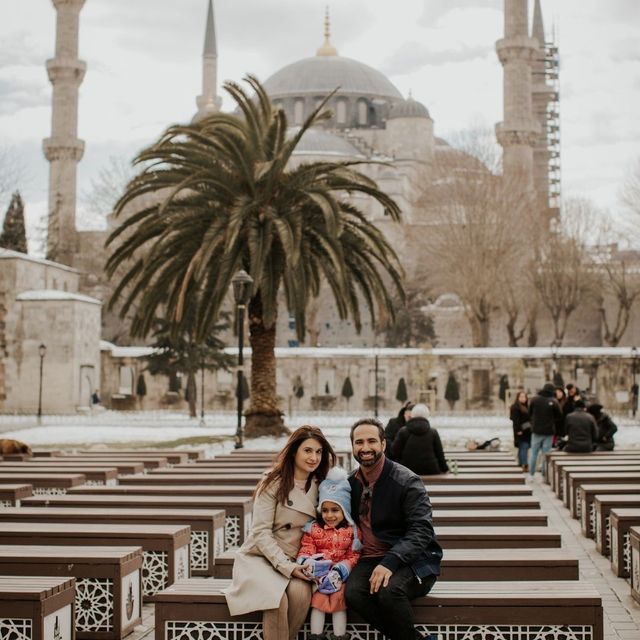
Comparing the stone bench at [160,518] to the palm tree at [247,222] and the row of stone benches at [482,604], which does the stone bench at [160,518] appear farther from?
the palm tree at [247,222]

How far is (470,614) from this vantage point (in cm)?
486

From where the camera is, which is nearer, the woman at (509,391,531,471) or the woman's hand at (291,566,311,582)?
the woman's hand at (291,566,311,582)

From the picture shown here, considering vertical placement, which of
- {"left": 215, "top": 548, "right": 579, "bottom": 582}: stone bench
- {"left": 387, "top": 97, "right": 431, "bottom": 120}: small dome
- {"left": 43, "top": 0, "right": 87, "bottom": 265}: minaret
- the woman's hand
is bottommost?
{"left": 215, "top": 548, "right": 579, "bottom": 582}: stone bench

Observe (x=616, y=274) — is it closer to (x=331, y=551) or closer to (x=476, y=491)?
(x=476, y=491)

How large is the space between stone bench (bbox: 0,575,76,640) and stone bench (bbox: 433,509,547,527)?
283 cm

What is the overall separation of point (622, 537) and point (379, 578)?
12.0 ft

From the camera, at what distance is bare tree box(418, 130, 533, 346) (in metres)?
42.8

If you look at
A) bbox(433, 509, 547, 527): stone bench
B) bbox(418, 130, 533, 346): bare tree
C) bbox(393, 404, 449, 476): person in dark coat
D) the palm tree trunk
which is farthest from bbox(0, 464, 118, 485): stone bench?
bbox(418, 130, 533, 346): bare tree

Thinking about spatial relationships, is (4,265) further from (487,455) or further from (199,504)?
(199,504)

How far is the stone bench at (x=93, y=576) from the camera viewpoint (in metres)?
5.99

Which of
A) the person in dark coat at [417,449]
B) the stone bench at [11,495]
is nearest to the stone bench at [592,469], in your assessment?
the person in dark coat at [417,449]

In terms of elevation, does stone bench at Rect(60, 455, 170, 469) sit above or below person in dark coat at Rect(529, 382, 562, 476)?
below

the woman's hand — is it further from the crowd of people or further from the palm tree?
the palm tree

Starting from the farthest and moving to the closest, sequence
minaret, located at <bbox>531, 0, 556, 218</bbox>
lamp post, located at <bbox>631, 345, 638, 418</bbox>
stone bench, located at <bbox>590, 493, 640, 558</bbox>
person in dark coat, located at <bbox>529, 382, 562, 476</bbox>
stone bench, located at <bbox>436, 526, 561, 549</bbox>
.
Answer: minaret, located at <bbox>531, 0, 556, 218</bbox> < lamp post, located at <bbox>631, 345, 638, 418</bbox> < person in dark coat, located at <bbox>529, 382, 562, 476</bbox> < stone bench, located at <bbox>590, 493, 640, 558</bbox> < stone bench, located at <bbox>436, 526, 561, 549</bbox>
